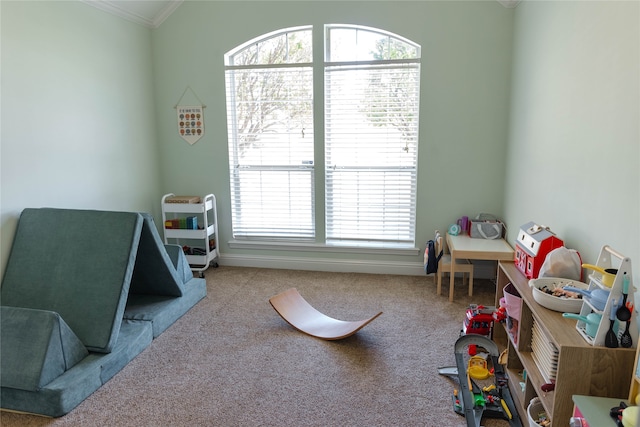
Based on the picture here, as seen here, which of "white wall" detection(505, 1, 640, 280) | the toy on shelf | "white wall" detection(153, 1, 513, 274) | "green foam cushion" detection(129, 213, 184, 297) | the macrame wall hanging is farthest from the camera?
the macrame wall hanging

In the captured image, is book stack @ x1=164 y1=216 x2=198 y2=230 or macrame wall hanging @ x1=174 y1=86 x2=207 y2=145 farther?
macrame wall hanging @ x1=174 y1=86 x2=207 y2=145

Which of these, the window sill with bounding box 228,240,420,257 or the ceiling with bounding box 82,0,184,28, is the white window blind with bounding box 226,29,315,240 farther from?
the ceiling with bounding box 82,0,184,28

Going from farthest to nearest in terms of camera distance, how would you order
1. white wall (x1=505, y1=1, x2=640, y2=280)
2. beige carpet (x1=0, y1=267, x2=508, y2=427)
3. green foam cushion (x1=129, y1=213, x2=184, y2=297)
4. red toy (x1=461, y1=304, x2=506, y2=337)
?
green foam cushion (x1=129, y1=213, x2=184, y2=297)
red toy (x1=461, y1=304, x2=506, y2=337)
beige carpet (x1=0, y1=267, x2=508, y2=427)
white wall (x1=505, y1=1, x2=640, y2=280)

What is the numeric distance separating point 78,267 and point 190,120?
1966 mm

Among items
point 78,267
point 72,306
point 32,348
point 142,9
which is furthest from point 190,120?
point 32,348

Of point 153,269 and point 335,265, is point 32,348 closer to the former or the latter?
point 153,269

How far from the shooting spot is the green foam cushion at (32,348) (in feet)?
6.42

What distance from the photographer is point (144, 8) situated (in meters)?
3.59

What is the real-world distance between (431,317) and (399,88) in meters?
1.97

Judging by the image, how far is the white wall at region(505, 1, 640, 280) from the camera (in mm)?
1656

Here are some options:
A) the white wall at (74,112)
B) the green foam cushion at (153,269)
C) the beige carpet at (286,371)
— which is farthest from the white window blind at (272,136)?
the green foam cushion at (153,269)

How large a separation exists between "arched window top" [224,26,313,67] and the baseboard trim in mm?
1856

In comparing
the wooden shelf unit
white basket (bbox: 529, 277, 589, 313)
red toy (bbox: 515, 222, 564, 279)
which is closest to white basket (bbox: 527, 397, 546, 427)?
the wooden shelf unit

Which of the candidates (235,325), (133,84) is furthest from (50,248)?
(133,84)
